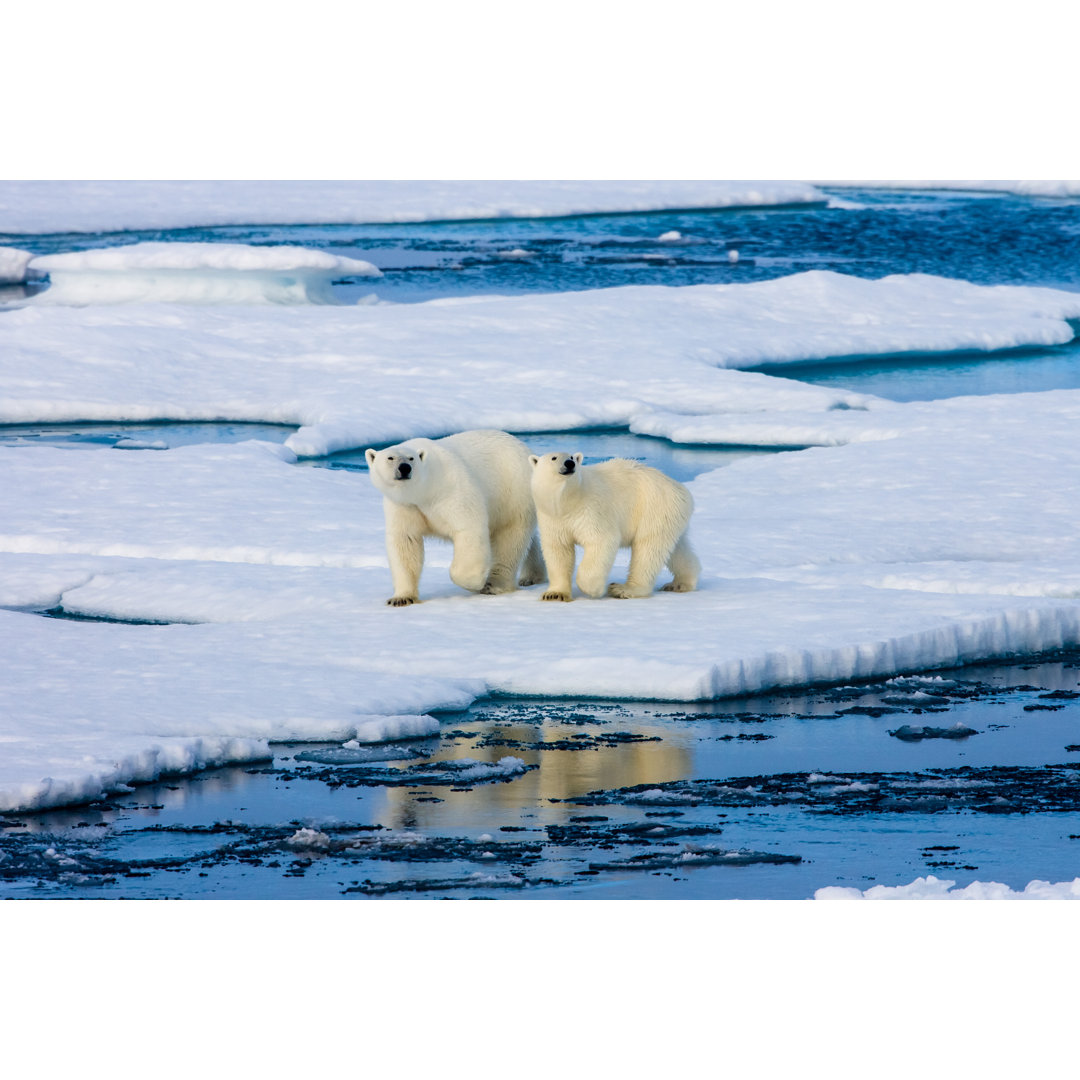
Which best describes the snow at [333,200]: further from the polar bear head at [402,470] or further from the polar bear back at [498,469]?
the polar bear head at [402,470]

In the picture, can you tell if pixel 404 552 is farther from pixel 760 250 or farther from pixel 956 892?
pixel 760 250

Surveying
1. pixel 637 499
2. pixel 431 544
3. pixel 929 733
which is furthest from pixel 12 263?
pixel 929 733

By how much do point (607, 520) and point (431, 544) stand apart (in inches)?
Answer: 119

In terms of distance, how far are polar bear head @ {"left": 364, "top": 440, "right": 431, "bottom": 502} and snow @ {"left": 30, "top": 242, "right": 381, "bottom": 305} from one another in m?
12.4

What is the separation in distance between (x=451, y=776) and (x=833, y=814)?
1.19m

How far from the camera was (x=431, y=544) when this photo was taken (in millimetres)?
9750

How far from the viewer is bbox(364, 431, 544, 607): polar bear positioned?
22.3 ft

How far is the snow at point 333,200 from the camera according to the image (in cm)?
2992

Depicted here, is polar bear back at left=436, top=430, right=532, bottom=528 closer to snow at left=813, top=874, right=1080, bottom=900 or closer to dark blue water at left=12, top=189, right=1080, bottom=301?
snow at left=813, top=874, right=1080, bottom=900

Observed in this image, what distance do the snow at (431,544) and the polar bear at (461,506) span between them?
188mm

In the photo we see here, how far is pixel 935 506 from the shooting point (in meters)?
9.42

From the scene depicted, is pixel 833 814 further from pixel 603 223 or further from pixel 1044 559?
pixel 603 223

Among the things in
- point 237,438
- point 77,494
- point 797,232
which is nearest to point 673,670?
point 77,494

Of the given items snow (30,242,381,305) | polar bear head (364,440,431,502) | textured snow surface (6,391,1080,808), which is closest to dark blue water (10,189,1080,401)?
snow (30,242,381,305)
